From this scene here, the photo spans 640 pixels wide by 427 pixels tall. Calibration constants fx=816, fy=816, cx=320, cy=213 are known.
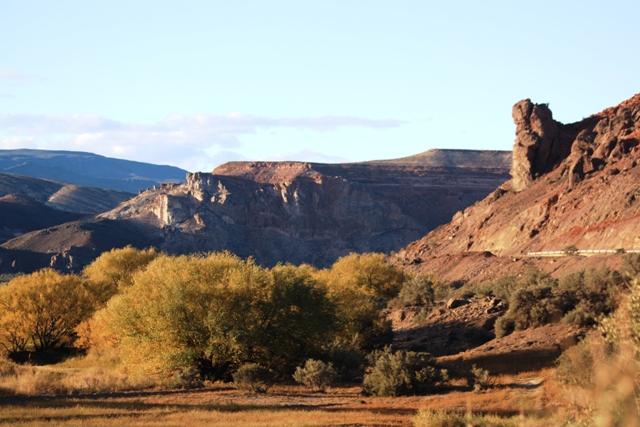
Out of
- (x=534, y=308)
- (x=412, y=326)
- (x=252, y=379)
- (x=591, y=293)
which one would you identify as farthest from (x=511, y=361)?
(x=412, y=326)

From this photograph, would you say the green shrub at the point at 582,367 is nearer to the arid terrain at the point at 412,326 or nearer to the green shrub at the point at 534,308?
the arid terrain at the point at 412,326

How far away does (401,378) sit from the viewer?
26625 mm

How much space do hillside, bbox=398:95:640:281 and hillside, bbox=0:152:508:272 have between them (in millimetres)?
43033

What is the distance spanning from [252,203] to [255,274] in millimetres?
102879

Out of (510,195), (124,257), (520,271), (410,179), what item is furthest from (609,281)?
(410,179)

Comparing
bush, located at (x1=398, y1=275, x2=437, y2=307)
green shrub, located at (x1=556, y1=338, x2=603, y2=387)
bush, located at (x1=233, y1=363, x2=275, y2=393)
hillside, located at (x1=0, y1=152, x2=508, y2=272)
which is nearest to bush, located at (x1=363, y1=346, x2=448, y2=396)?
bush, located at (x1=233, y1=363, x2=275, y2=393)

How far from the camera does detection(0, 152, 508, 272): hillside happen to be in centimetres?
11762

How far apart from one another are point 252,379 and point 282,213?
110107 millimetres

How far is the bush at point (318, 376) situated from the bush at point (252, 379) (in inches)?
53.9

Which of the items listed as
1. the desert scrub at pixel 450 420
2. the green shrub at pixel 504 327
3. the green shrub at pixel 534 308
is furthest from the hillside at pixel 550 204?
the desert scrub at pixel 450 420

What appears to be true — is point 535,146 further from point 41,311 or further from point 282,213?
point 282,213

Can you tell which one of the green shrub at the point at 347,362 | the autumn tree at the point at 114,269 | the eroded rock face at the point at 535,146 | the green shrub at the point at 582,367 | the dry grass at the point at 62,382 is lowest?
the green shrub at the point at 347,362

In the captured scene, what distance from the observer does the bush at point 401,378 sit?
26500 millimetres

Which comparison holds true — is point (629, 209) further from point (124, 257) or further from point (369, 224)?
point (369, 224)
